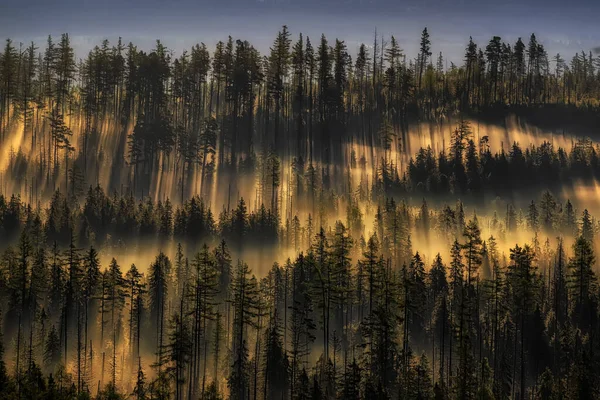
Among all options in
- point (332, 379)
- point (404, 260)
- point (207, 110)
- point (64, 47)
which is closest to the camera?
point (332, 379)

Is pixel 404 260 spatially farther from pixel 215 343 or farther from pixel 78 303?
pixel 78 303

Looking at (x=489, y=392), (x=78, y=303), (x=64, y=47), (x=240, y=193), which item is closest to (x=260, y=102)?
(x=240, y=193)

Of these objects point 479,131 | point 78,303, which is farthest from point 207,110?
point 78,303

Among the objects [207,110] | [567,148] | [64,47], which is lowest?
[567,148]

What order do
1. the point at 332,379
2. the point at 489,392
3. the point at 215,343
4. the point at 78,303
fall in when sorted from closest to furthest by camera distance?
the point at 489,392 → the point at 332,379 → the point at 215,343 → the point at 78,303

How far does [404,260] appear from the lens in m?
124

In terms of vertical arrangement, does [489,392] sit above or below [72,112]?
below

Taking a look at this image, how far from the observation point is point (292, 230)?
445 feet

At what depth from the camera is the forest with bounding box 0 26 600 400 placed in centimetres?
9100

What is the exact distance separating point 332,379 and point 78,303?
1685 inches

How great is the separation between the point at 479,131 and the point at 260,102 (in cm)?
6103

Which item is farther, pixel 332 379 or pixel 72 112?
pixel 72 112

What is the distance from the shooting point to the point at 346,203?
15062cm

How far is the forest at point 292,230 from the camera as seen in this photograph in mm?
91000
